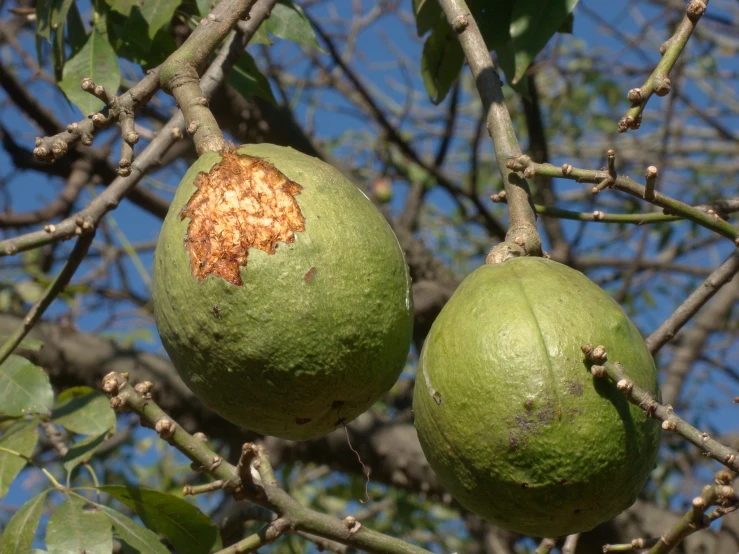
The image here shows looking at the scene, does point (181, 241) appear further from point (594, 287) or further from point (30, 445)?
point (30, 445)

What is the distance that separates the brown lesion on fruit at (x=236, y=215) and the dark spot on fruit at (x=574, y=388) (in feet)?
1.64

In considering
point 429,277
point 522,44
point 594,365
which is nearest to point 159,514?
point 594,365

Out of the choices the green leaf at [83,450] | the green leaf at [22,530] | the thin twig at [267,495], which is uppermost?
the thin twig at [267,495]

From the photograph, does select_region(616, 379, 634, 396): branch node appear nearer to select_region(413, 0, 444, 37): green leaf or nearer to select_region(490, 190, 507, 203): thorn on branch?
select_region(490, 190, 507, 203): thorn on branch

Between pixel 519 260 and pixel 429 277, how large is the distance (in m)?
2.31

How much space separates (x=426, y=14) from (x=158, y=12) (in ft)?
2.36

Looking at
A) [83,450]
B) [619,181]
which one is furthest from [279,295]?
[83,450]

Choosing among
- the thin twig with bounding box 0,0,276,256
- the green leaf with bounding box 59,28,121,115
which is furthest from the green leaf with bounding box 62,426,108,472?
the green leaf with bounding box 59,28,121,115

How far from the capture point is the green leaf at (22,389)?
214cm

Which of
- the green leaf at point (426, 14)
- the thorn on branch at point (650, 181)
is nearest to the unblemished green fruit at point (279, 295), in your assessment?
the thorn on branch at point (650, 181)

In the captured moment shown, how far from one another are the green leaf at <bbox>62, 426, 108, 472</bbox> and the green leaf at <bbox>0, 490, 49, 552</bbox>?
16 centimetres

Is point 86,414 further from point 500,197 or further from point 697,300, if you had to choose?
point 697,300

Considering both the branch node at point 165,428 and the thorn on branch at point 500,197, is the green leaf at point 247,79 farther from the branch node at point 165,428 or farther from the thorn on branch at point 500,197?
the branch node at point 165,428

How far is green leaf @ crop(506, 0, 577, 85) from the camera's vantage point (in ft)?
6.35
